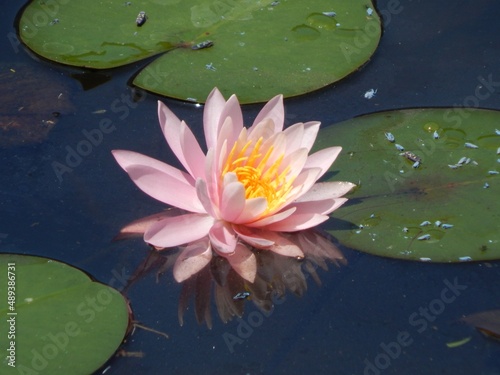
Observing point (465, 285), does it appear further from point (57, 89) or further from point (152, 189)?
point (57, 89)

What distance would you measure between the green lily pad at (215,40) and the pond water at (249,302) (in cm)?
7

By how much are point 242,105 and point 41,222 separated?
106cm

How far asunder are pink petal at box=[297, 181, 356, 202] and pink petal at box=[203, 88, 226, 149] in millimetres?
417

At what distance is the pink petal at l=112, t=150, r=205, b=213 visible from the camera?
9.43ft

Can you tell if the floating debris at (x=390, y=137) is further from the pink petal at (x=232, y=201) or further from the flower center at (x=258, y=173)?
the pink petal at (x=232, y=201)

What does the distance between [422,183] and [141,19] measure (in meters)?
1.60

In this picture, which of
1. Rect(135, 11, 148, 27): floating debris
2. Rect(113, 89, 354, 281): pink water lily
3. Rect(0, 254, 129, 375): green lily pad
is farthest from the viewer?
Rect(135, 11, 148, 27): floating debris

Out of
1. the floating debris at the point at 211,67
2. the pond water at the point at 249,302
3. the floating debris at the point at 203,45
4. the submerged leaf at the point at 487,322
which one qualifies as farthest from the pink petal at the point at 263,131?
the submerged leaf at the point at 487,322

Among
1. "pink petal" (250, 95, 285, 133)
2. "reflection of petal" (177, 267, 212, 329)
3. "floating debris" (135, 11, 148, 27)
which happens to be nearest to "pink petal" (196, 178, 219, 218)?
"reflection of petal" (177, 267, 212, 329)

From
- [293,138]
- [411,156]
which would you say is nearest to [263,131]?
[293,138]

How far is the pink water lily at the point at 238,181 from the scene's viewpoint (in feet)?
9.31

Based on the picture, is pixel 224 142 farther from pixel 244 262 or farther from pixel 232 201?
pixel 244 262

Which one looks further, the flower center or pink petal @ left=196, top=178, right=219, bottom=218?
the flower center

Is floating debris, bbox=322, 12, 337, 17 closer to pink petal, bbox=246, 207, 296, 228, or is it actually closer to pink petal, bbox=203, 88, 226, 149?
pink petal, bbox=203, 88, 226, 149
